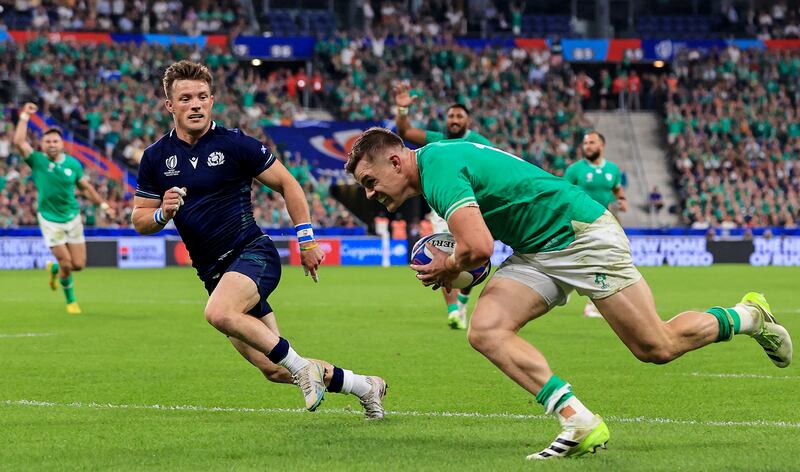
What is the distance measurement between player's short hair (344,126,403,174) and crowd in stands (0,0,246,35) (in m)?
41.5

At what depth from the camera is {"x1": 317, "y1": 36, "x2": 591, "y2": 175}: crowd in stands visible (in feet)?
152

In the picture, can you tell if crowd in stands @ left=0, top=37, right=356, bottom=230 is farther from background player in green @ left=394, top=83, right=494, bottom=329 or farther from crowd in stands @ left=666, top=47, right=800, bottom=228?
background player in green @ left=394, top=83, right=494, bottom=329

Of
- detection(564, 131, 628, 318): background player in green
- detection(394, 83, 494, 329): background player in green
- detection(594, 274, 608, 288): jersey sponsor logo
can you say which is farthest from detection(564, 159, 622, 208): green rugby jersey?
detection(594, 274, 608, 288): jersey sponsor logo

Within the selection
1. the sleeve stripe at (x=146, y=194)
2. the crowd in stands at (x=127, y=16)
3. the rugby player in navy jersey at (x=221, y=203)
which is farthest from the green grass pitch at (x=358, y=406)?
the crowd in stands at (x=127, y=16)

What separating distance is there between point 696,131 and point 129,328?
119ft

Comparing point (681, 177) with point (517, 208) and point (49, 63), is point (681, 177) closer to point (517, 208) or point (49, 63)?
point (49, 63)

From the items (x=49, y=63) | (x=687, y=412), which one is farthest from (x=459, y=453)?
(x=49, y=63)

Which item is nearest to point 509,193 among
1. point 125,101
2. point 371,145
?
point 371,145

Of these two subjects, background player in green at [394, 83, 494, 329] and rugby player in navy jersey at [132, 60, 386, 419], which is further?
background player in green at [394, 83, 494, 329]

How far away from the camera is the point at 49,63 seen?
142 ft

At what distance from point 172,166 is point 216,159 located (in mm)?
303

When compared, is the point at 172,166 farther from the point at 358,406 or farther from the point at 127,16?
the point at 127,16

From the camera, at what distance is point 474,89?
49.0 m

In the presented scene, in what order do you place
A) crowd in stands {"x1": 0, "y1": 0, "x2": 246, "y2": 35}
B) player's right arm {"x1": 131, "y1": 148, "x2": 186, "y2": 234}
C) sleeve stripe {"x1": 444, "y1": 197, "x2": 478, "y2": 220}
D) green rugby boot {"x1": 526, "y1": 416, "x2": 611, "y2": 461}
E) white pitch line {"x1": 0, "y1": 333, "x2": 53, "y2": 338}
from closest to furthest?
1. sleeve stripe {"x1": 444, "y1": 197, "x2": 478, "y2": 220}
2. green rugby boot {"x1": 526, "y1": 416, "x2": 611, "y2": 461}
3. player's right arm {"x1": 131, "y1": 148, "x2": 186, "y2": 234}
4. white pitch line {"x1": 0, "y1": 333, "x2": 53, "y2": 338}
5. crowd in stands {"x1": 0, "y1": 0, "x2": 246, "y2": 35}
